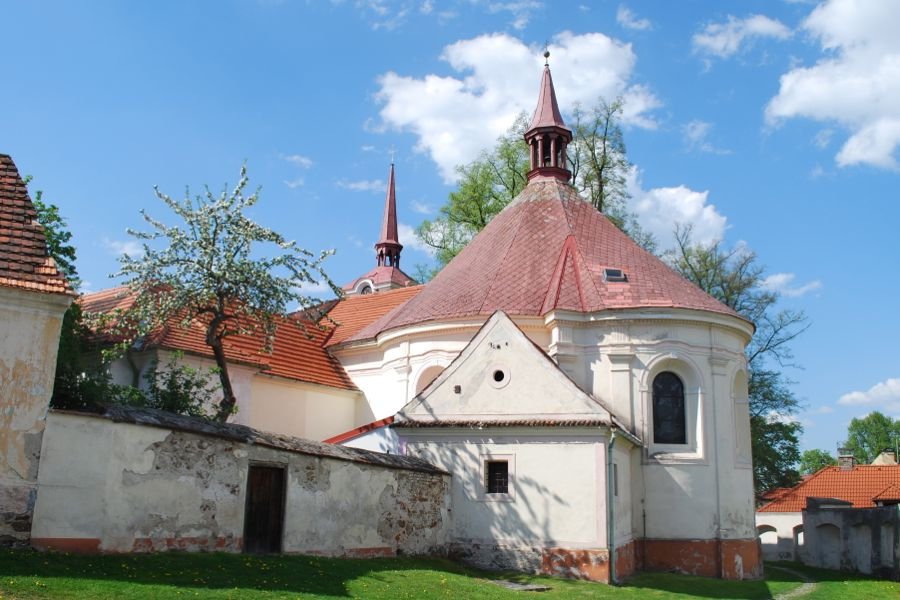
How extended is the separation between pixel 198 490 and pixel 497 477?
24.0 feet

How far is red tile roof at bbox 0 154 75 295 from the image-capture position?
12492mm

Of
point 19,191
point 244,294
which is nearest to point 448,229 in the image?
point 244,294

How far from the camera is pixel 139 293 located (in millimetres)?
19047

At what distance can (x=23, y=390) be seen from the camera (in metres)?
12.4

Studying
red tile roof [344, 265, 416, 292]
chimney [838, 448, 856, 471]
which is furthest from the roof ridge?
red tile roof [344, 265, 416, 292]

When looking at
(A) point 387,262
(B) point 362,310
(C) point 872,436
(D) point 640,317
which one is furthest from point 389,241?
(C) point 872,436

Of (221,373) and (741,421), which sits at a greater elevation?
(221,373)

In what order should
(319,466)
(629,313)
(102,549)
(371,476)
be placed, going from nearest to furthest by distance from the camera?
(102,549) → (319,466) → (371,476) → (629,313)

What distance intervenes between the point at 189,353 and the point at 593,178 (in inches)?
812

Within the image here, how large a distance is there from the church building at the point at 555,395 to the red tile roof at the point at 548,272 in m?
0.06

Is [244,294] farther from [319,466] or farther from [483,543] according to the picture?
[483,543]

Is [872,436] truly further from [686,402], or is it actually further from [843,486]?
[686,402]

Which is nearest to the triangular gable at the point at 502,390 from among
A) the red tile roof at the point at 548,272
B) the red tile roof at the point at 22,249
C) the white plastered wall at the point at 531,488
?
the white plastered wall at the point at 531,488

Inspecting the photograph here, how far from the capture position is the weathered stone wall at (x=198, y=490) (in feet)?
40.9
